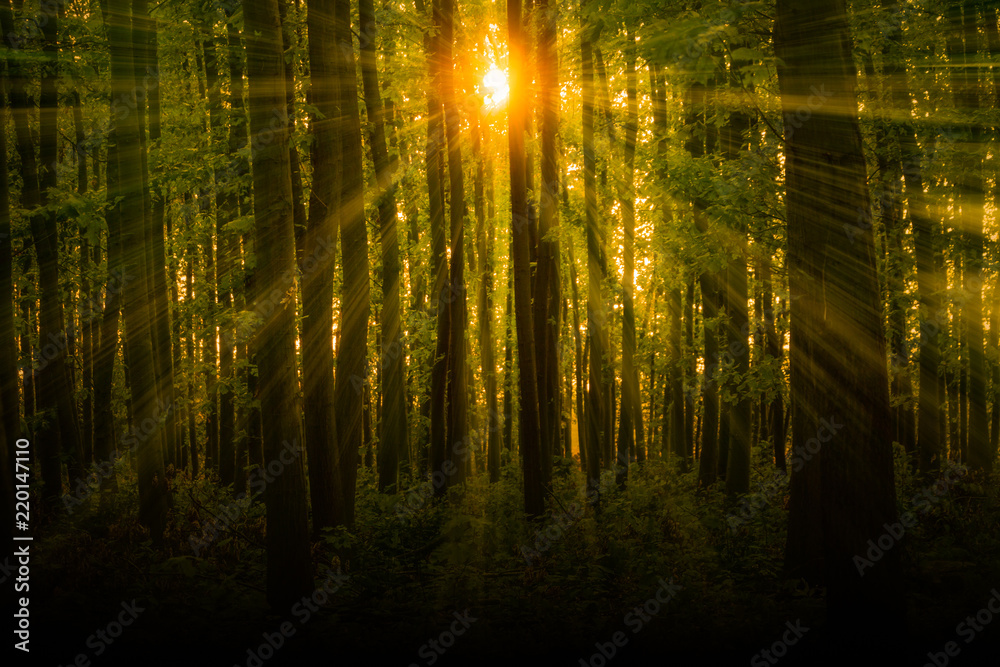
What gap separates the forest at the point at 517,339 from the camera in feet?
21.4

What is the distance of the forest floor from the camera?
22.1 feet

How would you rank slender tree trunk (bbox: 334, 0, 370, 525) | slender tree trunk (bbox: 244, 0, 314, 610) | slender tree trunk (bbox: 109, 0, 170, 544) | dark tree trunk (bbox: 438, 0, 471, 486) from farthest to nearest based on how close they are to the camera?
dark tree trunk (bbox: 438, 0, 471, 486) → slender tree trunk (bbox: 109, 0, 170, 544) → slender tree trunk (bbox: 334, 0, 370, 525) → slender tree trunk (bbox: 244, 0, 314, 610)

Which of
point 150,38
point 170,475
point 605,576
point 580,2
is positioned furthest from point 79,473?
point 580,2

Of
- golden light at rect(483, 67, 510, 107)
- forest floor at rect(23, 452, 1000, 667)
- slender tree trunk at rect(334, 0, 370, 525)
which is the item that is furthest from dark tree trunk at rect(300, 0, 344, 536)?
golden light at rect(483, 67, 510, 107)

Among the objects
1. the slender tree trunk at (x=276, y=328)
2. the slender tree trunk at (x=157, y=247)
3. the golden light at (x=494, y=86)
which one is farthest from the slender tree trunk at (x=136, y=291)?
the golden light at (x=494, y=86)

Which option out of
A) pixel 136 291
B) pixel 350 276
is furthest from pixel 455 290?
pixel 136 291

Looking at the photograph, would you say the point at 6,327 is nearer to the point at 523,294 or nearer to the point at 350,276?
the point at 350,276

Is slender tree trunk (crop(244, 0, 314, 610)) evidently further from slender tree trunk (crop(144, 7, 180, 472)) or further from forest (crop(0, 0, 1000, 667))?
slender tree trunk (crop(144, 7, 180, 472))

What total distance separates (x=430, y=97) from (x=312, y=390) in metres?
8.13

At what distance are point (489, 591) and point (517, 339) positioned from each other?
14.5 feet

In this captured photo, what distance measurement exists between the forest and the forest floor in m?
0.05

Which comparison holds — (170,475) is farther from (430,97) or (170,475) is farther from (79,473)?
(430,97)

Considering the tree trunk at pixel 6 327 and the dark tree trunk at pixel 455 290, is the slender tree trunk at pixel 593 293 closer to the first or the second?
the dark tree trunk at pixel 455 290

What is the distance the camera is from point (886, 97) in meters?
11.5
